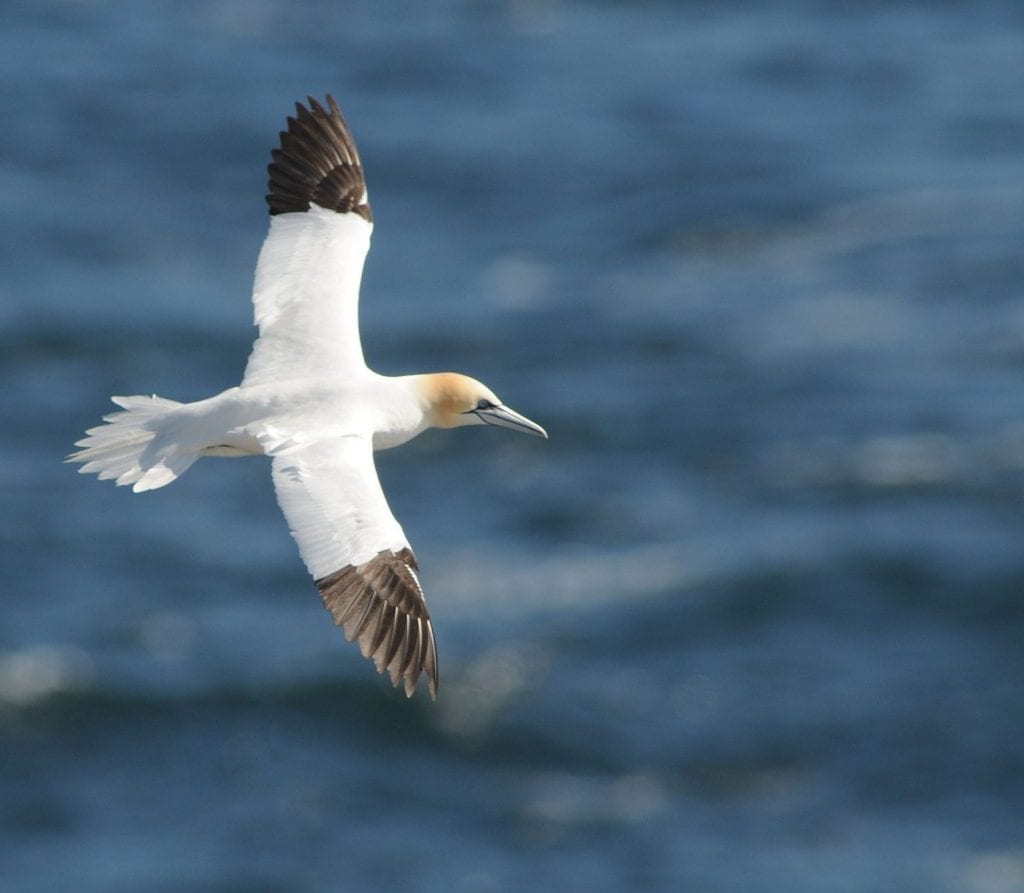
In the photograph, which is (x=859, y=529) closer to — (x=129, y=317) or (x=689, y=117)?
(x=129, y=317)

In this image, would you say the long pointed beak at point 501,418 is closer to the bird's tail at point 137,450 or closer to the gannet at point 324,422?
the gannet at point 324,422

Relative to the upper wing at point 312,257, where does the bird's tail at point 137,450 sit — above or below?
below

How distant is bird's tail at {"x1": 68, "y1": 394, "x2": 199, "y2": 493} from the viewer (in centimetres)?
1302

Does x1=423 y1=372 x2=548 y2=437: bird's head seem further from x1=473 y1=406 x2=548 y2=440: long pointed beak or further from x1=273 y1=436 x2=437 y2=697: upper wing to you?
x1=273 y1=436 x2=437 y2=697: upper wing

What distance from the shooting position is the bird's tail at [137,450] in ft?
42.7

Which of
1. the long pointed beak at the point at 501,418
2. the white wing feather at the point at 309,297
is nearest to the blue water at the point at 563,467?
the white wing feather at the point at 309,297

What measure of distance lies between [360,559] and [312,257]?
315 cm

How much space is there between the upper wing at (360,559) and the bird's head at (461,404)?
1389 mm

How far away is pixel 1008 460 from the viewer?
171ft

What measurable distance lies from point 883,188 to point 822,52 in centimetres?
1226

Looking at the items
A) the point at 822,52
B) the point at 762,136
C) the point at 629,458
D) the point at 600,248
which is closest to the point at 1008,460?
the point at 629,458

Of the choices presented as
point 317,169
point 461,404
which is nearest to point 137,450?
point 461,404

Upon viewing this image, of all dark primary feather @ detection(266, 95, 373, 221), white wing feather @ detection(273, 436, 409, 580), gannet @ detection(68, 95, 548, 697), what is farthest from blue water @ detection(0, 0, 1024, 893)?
white wing feather @ detection(273, 436, 409, 580)

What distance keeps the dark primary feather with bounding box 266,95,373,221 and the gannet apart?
2 cm
